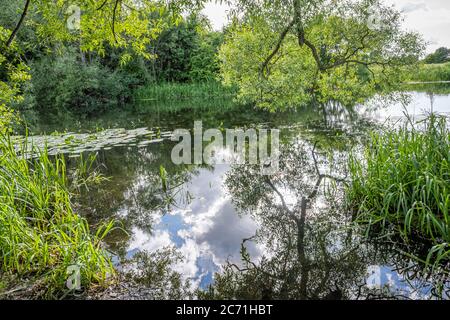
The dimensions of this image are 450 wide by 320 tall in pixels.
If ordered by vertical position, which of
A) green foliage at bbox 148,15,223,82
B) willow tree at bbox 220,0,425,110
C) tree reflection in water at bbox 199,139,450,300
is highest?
green foliage at bbox 148,15,223,82

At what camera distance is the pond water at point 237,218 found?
335 cm

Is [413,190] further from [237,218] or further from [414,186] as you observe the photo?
[237,218]

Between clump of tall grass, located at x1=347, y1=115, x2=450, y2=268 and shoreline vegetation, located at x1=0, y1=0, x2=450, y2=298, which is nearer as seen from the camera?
shoreline vegetation, located at x1=0, y1=0, x2=450, y2=298

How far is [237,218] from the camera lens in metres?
5.07

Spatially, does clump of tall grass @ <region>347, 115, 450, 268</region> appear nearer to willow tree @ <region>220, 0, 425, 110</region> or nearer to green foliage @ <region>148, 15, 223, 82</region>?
willow tree @ <region>220, 0, 425, 110</region>

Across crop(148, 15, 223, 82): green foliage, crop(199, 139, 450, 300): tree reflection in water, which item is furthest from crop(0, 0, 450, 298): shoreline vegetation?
crop(148, 15, 223, 82): green foliage

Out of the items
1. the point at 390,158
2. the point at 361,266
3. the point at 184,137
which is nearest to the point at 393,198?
the point at 390,158

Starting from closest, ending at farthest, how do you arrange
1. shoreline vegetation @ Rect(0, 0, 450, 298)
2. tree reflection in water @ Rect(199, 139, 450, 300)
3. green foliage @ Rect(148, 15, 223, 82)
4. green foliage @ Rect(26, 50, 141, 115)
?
tree reflection in water @ Rect(199, 139, 450, 300), shoreline vegetation @ Rect(0, 0, 450, 298), green foliage @ Rect(26, 50, 141, 115), green foliage @ Rect(148, 15, 223, 82)

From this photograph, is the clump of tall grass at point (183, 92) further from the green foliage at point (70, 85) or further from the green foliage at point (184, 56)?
the green foliage at point (70, 85)

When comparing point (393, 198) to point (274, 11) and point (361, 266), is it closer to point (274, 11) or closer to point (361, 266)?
point (361, 266)

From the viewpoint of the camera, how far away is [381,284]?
311 cm

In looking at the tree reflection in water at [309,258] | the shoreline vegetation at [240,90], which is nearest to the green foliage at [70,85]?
the shoreline vegetation at [240,90]

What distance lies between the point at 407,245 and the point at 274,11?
5.17 metres

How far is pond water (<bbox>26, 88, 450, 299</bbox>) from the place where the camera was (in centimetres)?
335
